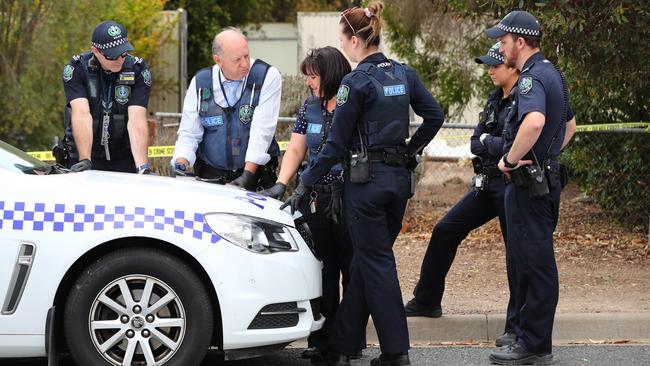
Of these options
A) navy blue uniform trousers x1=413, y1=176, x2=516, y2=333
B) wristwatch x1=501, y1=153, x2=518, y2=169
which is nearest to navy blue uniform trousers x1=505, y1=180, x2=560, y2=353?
wristwatch x1=501, y1=153, x2=518, y2=169

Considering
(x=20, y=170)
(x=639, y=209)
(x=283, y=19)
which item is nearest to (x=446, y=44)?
(x=639, y=209)

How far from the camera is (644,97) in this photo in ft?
32.2

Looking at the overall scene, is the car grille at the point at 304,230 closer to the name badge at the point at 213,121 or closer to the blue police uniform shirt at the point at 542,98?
the name badge at the point at 213,121

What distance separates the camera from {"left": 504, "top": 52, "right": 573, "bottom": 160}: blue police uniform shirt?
607 cm

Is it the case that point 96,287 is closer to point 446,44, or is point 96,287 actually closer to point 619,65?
point 619,65

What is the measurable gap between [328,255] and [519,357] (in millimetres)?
1203

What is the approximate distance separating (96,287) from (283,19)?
3006 cm

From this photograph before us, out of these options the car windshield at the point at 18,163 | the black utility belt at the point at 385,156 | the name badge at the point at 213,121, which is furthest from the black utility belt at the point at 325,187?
the car windshield at the point at 18,163

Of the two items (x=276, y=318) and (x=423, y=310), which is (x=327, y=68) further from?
(x=423, y=310)

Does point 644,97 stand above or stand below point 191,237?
above

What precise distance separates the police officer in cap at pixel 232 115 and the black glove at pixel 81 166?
51 cm

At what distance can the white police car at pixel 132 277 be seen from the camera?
18.1ft

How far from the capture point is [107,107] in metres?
7.23

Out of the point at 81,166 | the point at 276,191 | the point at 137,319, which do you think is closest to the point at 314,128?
the point at 276,191
